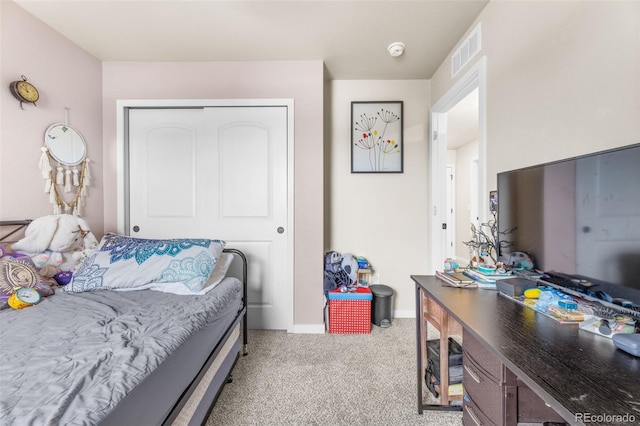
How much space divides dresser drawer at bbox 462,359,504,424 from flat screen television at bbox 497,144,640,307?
1.59 ft

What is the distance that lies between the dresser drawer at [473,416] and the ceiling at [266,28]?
7.63ft

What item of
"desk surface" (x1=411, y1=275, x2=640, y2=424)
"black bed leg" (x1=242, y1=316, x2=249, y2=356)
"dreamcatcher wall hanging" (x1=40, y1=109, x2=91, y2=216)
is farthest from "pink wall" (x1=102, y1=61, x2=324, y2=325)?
"desk surface" (x1=411, y1=275, x2=640, y2=424)

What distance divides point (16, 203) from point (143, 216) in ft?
2.68

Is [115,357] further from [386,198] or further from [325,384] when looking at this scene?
[386,198]

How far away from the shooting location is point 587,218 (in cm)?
85

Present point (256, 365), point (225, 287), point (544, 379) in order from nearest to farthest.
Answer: point (544, 379) < point (225, 287) < point (256, 365)

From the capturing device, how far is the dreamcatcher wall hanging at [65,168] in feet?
6.15

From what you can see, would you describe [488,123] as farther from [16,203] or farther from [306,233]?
[16,203]

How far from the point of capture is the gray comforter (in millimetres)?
626

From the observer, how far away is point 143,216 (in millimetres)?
2434

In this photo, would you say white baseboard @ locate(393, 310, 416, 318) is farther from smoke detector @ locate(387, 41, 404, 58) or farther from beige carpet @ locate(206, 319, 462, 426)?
smoke detector @ locate(387, 41, 404, 58)

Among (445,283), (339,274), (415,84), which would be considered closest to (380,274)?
(339,274)

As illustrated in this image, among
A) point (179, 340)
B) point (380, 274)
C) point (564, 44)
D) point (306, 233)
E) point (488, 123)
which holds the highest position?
point (564, 44)

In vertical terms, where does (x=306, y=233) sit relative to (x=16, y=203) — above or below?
below
